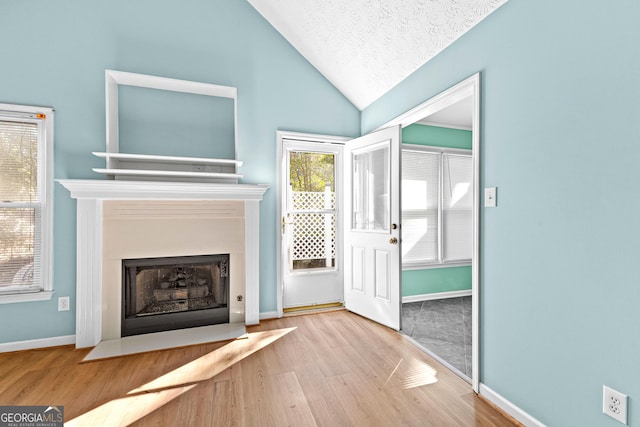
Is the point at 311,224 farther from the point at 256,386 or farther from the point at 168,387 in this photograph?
the point at 168,387

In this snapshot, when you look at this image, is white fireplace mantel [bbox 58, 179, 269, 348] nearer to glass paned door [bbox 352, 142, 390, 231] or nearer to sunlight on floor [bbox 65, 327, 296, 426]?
sunlight on floor [bbox 65, 327, 296, 426]

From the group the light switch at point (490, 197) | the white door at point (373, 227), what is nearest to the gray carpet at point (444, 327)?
the white door at point (373, 227)

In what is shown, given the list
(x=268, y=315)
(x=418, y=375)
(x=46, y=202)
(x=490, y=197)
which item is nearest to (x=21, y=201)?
(x=46, y=202)

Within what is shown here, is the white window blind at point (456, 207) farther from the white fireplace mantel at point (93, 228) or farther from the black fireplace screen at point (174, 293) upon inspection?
the white fireplace mantel at point (93, 228)

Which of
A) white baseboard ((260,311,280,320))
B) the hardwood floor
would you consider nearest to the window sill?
the hardwood floor

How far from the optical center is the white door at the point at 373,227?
9.17 feet

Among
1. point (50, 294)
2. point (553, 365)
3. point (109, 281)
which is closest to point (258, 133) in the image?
point (109, 281)

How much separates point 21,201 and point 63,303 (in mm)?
955

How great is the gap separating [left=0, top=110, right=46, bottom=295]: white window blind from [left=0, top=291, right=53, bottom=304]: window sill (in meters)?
0.04

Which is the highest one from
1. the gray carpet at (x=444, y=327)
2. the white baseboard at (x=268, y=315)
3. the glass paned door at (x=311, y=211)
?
the glass paned door at (x=311, y=211)

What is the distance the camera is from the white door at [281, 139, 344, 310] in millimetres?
3322

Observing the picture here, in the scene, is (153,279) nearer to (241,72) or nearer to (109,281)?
(109,281)

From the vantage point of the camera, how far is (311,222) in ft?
11.3

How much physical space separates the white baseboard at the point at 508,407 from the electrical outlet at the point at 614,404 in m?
0.38
